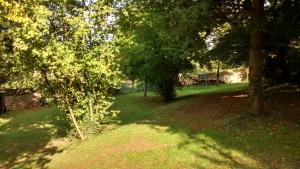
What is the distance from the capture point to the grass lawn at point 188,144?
13148 mm

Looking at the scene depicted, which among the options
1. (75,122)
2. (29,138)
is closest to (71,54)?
(75,122)

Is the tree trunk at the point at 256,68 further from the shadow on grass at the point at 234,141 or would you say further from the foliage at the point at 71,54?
the foliage at the point at 71,54

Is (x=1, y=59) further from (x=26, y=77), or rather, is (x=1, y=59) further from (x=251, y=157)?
(x=251, y=157)

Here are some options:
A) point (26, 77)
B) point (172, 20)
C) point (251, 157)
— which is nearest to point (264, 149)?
point (251, 157)

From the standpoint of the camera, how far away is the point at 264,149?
44.2 ft

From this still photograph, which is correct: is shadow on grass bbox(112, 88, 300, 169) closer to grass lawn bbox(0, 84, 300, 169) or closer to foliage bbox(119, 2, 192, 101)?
grass lawn bbox(0, 84, 300, 169)

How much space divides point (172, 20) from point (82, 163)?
6.48 m

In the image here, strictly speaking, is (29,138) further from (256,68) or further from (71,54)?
(256,68)

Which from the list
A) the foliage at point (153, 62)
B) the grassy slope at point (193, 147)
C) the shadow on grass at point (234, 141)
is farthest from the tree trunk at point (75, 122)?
the foliage at point (153, 62)

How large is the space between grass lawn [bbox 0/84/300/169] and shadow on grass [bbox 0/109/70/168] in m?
0.06

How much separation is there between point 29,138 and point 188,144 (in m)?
12.0

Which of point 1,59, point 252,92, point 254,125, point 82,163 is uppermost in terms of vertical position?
point 1,59

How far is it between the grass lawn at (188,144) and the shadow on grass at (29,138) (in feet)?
0.18

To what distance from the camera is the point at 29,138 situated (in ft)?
78.5
